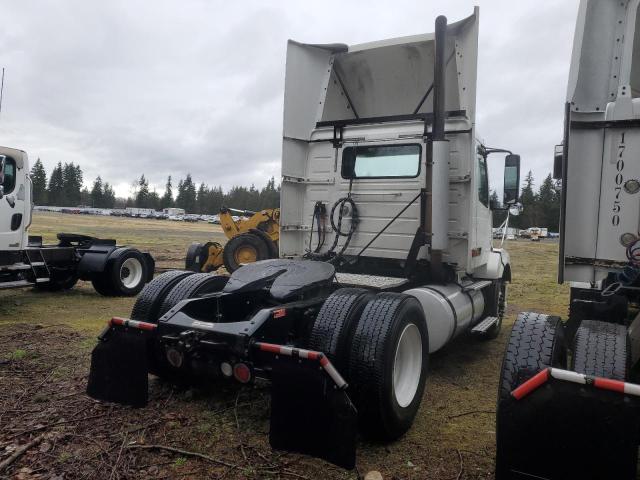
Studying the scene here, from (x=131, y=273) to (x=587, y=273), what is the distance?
355 inches

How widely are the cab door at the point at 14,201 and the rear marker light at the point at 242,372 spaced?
654 centimetres

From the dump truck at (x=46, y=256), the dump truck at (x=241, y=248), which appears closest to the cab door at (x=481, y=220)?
the dump truck at (x=241, y=248)

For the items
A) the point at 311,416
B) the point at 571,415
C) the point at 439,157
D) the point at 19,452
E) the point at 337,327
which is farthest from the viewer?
the point at 439,157

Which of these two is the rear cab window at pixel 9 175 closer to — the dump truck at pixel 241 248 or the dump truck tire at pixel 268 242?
the dump truck at pixel 241 248

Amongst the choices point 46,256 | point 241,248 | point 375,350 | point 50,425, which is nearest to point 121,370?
point 50,425

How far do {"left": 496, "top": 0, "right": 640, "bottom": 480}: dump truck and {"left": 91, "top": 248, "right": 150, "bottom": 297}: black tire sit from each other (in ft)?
27.3

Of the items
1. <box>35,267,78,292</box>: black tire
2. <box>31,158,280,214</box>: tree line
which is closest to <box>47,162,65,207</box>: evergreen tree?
<box>31,158,280,214</box>: tree line

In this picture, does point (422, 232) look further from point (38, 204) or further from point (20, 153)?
point (38, 204)

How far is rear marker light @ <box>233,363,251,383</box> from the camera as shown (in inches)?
127

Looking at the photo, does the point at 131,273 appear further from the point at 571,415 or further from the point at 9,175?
the point at 571,415

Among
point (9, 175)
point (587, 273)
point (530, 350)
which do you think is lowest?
point (530, 350)

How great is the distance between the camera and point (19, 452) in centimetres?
320

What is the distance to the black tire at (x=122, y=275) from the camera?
31.5 feet

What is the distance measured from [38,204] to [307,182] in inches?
4033
